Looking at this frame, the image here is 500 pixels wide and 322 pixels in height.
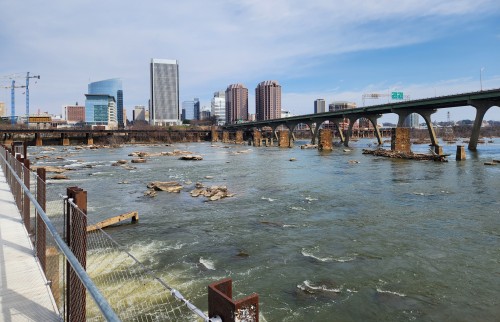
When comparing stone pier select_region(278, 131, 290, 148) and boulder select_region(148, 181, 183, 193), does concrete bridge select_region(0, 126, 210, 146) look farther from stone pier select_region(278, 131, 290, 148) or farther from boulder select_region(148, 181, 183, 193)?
boulder select_region(148, 181, 183, 193)

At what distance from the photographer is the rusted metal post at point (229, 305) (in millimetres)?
2826

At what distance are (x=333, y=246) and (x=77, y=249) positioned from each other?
1038 cm

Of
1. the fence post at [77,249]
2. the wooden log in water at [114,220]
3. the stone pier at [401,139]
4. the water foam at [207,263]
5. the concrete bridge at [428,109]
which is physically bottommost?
the water foam at [207,263]

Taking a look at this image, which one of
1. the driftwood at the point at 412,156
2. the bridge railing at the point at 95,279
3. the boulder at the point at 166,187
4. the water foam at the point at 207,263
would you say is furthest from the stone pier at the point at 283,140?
the water foam at the point at 207,263

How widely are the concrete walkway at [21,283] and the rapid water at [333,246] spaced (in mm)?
4274

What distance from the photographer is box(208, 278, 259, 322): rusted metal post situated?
2.83 metres

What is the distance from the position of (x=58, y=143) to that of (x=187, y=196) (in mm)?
122195

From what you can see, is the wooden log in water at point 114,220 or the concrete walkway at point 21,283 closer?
the concrete walkway at point 21,283

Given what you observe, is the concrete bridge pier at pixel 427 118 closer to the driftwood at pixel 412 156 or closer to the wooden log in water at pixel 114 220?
the driftwood at pixel 412 156

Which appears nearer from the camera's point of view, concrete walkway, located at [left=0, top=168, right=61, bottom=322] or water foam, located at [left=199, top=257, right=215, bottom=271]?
concrete walkway, located at [left=0, top=168, right=61, bottom=322]

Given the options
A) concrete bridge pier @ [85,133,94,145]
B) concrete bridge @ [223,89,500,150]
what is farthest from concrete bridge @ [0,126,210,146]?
concrete bridge @ [223,89,500,150]

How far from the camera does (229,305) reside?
2873mm

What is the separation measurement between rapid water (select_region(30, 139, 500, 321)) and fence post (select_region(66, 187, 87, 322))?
A: 4.62 m

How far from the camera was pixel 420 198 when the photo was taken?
23.9 meters
